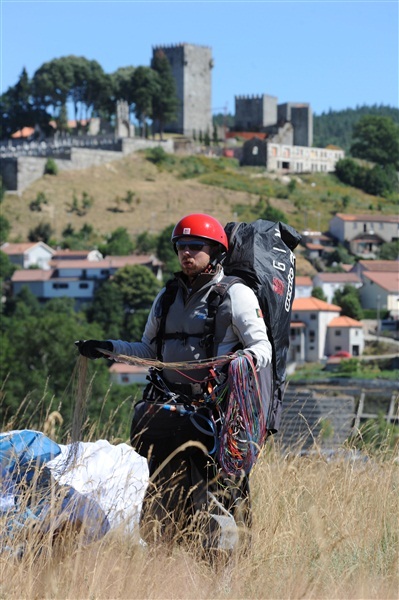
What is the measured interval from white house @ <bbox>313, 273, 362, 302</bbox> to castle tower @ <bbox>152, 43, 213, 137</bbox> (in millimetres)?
24134

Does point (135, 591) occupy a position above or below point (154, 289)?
above

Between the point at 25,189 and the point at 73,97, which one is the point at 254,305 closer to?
the point at 25,189

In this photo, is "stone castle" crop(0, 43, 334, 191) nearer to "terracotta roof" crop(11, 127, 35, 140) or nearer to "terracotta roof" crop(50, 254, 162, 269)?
"terracotta roof" crop(11, 127, 35, 140)

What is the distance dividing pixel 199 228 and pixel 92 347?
0.52m

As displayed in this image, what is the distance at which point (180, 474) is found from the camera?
3.91 meters

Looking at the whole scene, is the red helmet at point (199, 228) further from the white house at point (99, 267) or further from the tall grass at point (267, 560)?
the white house at point (99, 267)

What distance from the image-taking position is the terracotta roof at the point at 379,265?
233 feet

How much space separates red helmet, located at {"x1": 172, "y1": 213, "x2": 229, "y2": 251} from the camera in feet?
13.0

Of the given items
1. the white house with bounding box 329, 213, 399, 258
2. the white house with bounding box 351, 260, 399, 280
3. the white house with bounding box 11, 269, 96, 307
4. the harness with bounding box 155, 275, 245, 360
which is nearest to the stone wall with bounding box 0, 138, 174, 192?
the white house with bounding box 11, 269, 96, 307

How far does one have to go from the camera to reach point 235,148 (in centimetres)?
8731

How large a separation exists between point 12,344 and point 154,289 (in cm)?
1853

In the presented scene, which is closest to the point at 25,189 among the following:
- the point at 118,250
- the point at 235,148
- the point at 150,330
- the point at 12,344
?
the point at 118,250

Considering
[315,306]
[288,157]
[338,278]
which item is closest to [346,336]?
[315,306]

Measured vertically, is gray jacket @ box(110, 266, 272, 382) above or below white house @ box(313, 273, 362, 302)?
above
